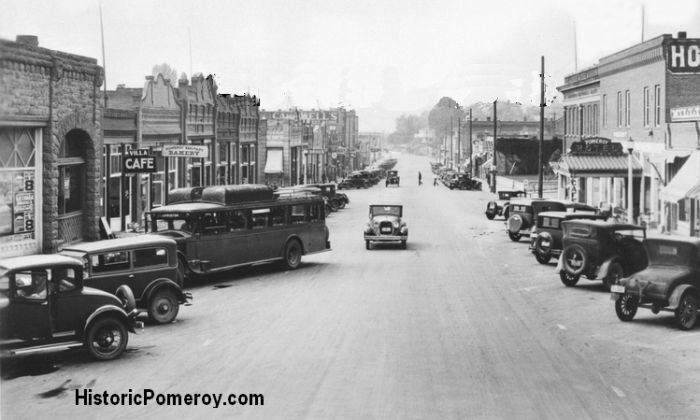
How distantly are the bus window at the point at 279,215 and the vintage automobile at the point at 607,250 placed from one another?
9888 mm

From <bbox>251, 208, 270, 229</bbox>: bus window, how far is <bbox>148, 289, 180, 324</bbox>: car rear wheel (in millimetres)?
8718

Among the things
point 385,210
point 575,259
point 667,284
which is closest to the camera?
point 667,284

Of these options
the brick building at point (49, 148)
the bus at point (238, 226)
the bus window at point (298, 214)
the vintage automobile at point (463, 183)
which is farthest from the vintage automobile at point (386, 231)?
the vintage automobile at point (463, 183)

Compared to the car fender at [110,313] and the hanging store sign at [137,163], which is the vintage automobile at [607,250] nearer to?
the car fender at [110,313]

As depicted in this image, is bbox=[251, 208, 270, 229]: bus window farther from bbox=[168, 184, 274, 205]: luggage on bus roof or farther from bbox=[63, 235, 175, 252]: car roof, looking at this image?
bbox=[63, 235, 175, 252]: car roof

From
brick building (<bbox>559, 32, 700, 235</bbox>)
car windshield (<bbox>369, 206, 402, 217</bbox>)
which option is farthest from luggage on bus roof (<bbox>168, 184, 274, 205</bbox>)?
brick building (<bbox>559, 32, 700, 235</bbox>)

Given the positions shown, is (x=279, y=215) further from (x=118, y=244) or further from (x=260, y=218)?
(x=118, y=244)

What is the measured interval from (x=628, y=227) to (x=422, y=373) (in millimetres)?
12437

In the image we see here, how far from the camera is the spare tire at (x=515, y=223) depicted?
1578 inches

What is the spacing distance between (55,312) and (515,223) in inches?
1094

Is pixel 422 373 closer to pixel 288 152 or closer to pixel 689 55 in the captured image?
pixel 689 55

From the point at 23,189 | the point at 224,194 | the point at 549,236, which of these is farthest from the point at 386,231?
the point at 23,189

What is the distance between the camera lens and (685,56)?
34094 mm

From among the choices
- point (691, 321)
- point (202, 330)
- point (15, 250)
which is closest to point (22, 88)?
point (15, 250)
